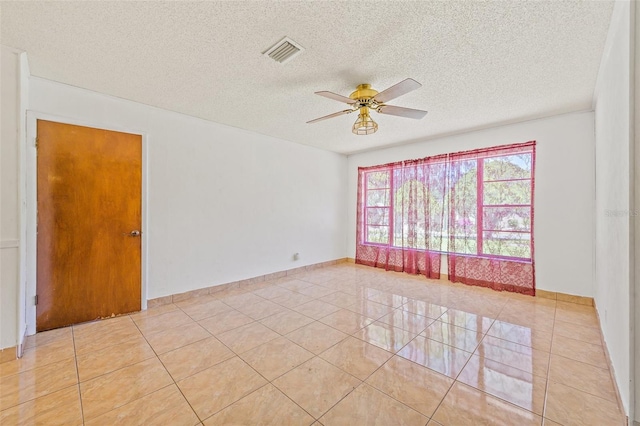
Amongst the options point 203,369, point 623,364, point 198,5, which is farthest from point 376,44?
point 203,369

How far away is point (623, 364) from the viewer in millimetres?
1602

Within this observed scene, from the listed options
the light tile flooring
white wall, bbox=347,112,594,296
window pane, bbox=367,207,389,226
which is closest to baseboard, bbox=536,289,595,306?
white wall, bbox=347,112,594,296

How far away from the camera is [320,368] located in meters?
2.06

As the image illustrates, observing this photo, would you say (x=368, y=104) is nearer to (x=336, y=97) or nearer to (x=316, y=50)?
(x=336, y=97)

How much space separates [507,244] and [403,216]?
169 cm

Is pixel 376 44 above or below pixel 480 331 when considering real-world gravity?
above

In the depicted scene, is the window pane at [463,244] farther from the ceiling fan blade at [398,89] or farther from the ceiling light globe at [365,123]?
the ceiling fan blade at [398,89]

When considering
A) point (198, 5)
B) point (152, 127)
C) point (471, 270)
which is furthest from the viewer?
point (471, 270)

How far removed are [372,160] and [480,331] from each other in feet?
12.6

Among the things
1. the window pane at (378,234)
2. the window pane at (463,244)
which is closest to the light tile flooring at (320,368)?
the window pane at (463,244)

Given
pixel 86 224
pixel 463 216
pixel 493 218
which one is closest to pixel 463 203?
pixel 463 216

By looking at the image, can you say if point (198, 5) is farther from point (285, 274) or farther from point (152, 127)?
point (285, 274)

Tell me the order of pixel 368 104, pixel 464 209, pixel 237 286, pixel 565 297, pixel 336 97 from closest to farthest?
1. pixel 336 97
2. pixel 368 104
3. pixel 565 297
4. pixel 237 286
5. pixel 464 209

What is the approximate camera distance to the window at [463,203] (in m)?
3.89
